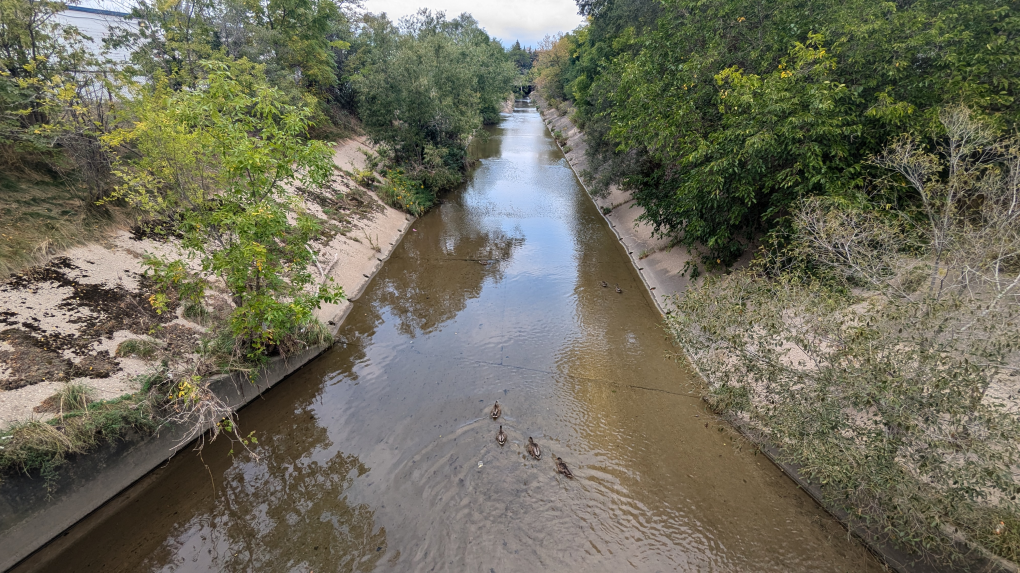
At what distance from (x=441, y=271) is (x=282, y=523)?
13.4 metres

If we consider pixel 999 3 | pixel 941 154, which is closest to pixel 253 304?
pixel 941 154

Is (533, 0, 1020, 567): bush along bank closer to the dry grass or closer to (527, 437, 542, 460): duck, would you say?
(527, 437, 542, 460): duck

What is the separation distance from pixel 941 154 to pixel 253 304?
19179 millimetres

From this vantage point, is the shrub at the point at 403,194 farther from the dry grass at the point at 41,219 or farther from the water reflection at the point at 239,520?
the water reflection at the point at 239,520

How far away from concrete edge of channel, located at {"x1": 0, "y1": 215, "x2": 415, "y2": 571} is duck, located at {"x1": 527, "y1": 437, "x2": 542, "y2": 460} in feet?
27.3

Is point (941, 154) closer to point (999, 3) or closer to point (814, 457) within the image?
point (999, 3)

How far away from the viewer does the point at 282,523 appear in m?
8.71

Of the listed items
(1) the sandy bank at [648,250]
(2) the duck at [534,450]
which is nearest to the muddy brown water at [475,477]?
(2) the duck at [534,450]

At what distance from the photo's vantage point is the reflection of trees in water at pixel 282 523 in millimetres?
8023

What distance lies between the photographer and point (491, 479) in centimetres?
964

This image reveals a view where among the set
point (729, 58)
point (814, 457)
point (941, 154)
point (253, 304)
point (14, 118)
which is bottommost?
point (814, 457)

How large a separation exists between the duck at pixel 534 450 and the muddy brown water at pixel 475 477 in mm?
144

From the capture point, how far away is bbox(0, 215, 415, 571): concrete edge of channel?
7.50 metres

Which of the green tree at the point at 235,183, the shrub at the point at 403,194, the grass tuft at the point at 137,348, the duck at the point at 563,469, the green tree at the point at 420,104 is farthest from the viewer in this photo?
the shrub at the point at 403,194
